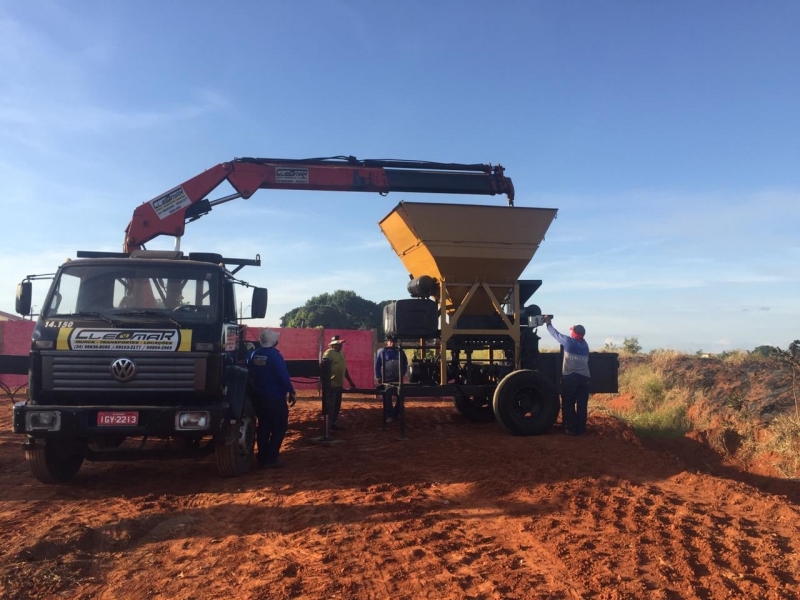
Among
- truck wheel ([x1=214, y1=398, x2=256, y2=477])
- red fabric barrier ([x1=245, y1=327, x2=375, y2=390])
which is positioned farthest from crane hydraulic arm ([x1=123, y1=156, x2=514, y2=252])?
red fabric barrier ([x1=245, y1=327, x2=375, y2=390])

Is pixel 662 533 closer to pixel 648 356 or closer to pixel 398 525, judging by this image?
pixel 398 525

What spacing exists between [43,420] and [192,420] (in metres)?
1.48

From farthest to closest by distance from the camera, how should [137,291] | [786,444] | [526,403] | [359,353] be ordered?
[359,353] → [526,403] → [786,444] → [137,291]

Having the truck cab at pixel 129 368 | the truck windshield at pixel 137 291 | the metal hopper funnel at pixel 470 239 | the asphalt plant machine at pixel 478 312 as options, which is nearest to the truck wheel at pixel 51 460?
the truck cab at pixel 129 368

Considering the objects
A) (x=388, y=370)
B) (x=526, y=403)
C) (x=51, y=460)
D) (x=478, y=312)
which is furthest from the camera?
(x=478, y=312)

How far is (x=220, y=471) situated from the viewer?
23.4 ft

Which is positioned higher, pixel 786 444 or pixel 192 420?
pixel 192 420

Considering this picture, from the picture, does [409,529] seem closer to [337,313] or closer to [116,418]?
[116,418]

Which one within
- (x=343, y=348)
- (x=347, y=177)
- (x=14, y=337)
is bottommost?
(x=343, y=348)

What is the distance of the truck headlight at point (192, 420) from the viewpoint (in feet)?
21.3

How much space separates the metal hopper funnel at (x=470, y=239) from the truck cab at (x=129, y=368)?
12.7 ft

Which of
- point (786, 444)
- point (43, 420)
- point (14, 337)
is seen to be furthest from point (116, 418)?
point (14, 337)

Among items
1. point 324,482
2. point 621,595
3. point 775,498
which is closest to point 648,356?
point 775,498

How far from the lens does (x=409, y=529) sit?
16.7 ft
